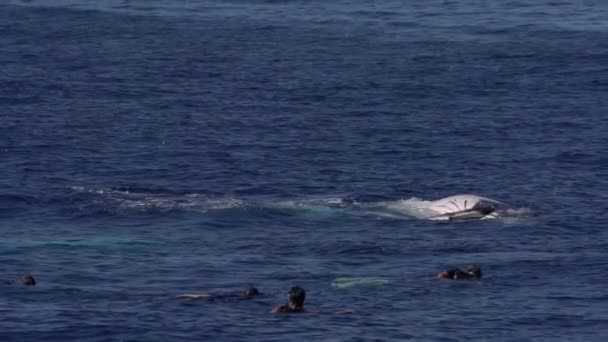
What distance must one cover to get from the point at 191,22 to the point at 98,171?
4691 cm

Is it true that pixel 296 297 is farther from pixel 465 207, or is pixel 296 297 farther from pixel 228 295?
pixel 465 207

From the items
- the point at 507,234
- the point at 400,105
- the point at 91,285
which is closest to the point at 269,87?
the point at 400,105

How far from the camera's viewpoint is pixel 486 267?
59.5 m

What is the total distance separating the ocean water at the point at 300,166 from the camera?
176 ft

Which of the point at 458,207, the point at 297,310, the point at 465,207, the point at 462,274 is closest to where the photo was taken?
the point at 297,310

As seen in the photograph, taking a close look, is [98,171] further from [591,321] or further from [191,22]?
[191,22]

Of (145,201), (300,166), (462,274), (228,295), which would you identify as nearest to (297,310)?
(228,295)

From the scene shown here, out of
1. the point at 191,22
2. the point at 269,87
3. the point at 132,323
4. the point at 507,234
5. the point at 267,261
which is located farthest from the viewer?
the point at 191,22

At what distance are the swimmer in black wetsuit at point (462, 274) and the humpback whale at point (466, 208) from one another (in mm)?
10787

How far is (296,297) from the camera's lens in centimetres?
5191

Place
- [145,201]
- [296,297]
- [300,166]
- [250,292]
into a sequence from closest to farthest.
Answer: [296,297] → [250,292] → [145,201] → [300,166]

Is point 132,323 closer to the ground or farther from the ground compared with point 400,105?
closer to the ground

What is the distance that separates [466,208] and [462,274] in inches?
476

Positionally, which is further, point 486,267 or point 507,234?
point 507,234
